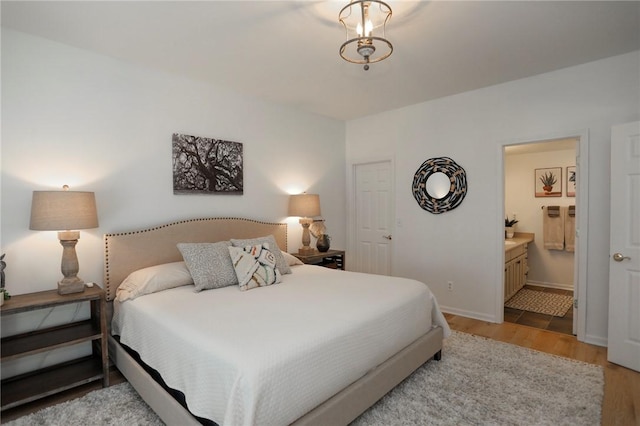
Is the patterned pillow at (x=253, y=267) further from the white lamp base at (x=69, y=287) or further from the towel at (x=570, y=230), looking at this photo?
the towel at (x=570, y=230)

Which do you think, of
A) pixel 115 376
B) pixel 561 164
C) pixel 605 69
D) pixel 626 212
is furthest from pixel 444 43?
pixel 561 164

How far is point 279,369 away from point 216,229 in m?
2.16

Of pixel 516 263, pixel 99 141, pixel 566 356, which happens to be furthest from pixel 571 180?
pixel 99 141

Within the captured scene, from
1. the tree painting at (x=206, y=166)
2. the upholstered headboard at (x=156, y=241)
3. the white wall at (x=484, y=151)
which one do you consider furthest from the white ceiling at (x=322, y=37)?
the upholstered headboard at (x=156, y=241)

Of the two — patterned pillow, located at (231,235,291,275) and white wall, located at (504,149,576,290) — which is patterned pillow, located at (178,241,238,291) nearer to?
patterned pillow, located at (231,235,291,275)

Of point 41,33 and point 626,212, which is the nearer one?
point 41,33

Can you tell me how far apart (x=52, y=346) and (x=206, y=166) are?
75.6 inches

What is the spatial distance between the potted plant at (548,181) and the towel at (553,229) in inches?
12.8

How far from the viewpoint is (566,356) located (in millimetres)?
2889

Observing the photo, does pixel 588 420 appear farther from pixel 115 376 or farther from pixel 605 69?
pixel 115 376

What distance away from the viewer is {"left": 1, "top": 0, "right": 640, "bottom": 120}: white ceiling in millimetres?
2164

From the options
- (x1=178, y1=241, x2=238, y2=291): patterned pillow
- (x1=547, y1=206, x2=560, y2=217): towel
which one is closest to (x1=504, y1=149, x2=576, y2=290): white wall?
(x1=547, y1=206, x2=560, y2=217): towel

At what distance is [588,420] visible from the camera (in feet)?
6.64

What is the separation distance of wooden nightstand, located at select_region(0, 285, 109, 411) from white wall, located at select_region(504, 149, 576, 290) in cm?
608
